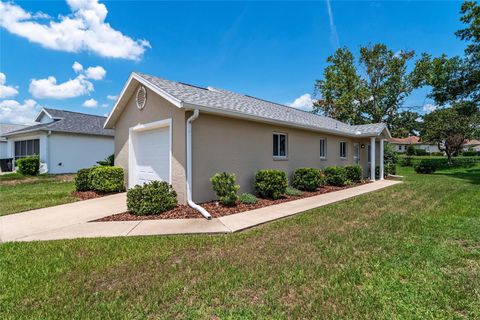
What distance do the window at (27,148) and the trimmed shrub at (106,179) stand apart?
12.8m

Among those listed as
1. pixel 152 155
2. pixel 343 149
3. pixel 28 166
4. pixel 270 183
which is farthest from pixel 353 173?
pixel 28 166

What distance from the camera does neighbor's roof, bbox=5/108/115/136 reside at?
18844 millimetres

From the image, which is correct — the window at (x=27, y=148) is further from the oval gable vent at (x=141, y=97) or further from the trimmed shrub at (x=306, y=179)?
the trimmed shrub at (x=306, y=179)

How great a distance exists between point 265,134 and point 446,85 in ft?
53.4

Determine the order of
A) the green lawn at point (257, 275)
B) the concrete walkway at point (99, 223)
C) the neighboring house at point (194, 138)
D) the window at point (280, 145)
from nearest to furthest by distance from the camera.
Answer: the green lawn at point (257, 275)
the concrete walkway at point (99, 223)
the neighboring house at point (194, 138)
the window at point (280, 145)

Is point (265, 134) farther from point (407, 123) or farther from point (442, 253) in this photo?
point (407, 123)

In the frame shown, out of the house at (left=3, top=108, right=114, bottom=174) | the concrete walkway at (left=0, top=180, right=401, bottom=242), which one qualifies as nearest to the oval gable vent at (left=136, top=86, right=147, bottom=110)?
the concrete walkway at (left=0, top=180, right=401, bottom=242)

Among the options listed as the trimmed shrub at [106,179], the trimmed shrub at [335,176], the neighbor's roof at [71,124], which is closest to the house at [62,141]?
the neighbor's roof at [71,124]

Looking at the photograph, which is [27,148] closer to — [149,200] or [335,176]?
[149,200]

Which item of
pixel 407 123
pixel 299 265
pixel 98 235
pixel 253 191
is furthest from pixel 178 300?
pixel 407 123

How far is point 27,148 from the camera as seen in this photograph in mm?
20516

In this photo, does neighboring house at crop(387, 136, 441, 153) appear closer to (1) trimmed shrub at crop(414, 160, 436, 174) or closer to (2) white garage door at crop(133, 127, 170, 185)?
(1) trimmed shrub at crop(414, 160, 436, 174)

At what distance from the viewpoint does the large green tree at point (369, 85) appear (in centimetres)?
2898

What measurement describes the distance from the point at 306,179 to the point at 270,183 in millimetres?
2816
